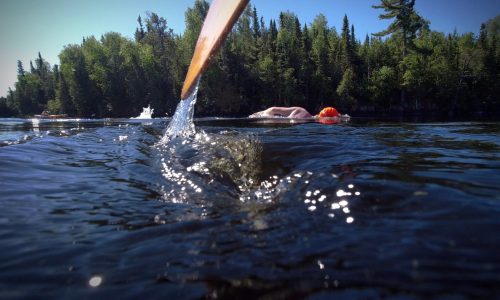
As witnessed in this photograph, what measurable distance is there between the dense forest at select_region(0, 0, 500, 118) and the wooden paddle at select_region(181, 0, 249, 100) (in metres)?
49.3

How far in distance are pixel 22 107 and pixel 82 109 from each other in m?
33.7

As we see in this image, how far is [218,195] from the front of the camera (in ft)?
11.8

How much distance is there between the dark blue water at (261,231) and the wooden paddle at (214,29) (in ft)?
5.31

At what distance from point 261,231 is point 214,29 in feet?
9.45

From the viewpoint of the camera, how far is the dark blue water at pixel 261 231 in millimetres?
1800

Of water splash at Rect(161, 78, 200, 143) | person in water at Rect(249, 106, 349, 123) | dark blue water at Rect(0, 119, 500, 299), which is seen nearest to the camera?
dark blue water at Rect(0, 119, 500, 299)

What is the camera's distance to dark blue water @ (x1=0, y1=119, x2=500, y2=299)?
180cm

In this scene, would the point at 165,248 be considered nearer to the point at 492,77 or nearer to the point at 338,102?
the point at 338,102

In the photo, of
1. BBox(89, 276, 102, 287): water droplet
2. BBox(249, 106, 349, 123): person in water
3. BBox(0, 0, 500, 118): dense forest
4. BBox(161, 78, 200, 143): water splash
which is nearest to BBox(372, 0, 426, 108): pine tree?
BBox(0, 0, 500, 118): dense forest

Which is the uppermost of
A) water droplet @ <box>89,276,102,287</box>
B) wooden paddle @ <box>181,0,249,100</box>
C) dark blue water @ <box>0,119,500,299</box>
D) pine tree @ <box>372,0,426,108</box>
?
pine tree @ <box>372,0,426,108</box>

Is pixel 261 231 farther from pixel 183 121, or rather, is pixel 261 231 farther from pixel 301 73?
pixel 301 73

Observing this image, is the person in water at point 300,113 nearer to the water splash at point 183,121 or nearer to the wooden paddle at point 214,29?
the water splash at point 183,121

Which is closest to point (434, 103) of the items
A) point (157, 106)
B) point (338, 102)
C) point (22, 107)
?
point (338, 102)

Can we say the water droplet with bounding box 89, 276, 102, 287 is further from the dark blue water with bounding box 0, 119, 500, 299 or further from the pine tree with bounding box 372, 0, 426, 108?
the pine tree with bounding box 372, 0, 426, 108
